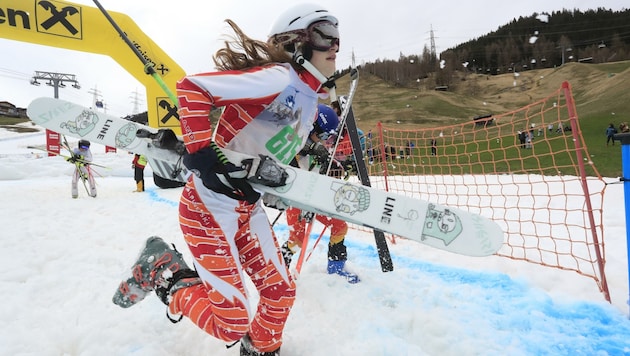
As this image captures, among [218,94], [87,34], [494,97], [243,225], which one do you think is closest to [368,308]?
[243,225]

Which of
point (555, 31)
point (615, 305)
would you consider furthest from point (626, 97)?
point (555, 31)

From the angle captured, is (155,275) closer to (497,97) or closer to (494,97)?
(497,97)

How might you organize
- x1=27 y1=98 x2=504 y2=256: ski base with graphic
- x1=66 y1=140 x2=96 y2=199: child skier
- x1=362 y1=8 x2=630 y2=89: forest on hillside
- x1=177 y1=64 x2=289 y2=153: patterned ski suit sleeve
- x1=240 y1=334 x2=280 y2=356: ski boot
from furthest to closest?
x1=362 y1=8 x2=630 y2=89: forest on hillside < x1=66 y1=140 x2=96 y2=199: child skier < x1=240 y1=334 x2=280 y2=356: ski boot < x1=27 y1=98 x2=504 y2=256: ski base with graphic < x1=177 y1=64 x2=289 y2=153: patterned ski suit sleeve

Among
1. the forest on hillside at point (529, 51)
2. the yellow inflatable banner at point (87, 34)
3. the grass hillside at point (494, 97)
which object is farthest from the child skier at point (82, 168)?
the forest on hillside at point (529, 51)

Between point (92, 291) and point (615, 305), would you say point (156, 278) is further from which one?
point (615, 305)

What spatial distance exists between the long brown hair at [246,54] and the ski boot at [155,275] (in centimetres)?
118

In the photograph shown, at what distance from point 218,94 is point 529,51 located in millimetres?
96783

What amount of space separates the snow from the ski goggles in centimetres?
176

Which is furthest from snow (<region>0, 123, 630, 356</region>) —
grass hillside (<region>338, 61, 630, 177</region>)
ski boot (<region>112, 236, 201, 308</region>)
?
grass hillside (<region>338, 61, 630, 177</region>)

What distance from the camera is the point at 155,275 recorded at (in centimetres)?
209

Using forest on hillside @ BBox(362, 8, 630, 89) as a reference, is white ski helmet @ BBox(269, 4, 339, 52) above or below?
below

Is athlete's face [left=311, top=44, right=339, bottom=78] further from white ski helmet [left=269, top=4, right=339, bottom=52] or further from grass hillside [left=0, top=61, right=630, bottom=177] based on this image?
grass hillside [left=0, top=61, right=630, bottom=177]

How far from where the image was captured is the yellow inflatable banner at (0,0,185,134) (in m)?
7.09

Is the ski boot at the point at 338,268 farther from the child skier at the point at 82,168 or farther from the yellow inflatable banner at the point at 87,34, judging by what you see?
the child skier at the point at 82,168
